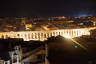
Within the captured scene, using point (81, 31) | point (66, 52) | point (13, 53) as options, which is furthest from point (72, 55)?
point (81, 31)

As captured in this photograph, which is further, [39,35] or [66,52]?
[39,35]

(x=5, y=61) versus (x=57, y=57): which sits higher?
(x=57, y=57)

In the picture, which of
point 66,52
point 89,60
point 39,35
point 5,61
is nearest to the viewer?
point 89,60

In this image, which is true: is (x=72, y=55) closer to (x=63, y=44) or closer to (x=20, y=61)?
(x=63, y=44)

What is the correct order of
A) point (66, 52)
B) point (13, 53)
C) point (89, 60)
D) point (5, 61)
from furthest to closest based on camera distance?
1. point (13, 53)
2. point (5, 61)
3. point (66, 52)
4. point (89, 60)

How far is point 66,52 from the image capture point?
3.69 metres

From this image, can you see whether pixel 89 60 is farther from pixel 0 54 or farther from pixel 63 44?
pixel 0 54

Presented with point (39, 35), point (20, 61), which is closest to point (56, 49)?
point (20, 61)

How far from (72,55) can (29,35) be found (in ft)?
17.2

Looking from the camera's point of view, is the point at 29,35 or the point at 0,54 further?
the point at 29,35

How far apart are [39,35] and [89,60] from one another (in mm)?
5233

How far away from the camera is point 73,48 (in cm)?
391

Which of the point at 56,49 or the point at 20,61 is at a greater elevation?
the point at 56,49

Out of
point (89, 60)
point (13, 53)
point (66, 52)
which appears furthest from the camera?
point (13, 53)
